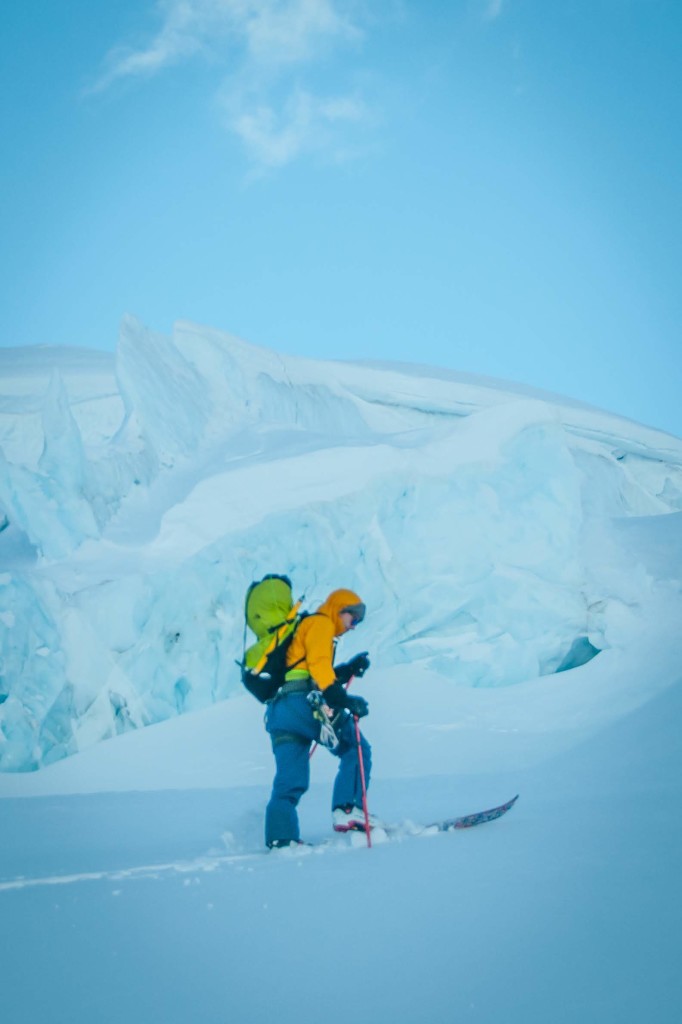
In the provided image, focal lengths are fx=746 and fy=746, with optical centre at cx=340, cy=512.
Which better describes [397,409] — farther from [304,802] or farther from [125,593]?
[304,802]

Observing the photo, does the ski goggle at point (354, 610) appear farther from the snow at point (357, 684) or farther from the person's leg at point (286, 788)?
the snow at point (357, 684)

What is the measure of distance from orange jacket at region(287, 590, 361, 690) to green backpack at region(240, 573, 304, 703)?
0.15 feet

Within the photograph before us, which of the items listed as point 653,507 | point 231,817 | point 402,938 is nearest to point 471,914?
point 402,938

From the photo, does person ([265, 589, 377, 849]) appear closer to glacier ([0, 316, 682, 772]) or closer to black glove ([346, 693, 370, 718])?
black glove ([346, 693, 370, 718])

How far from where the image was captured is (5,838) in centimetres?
349

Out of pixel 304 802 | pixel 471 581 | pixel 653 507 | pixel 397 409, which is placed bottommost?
pixel 304 802

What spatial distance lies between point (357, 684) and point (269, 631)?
323cm

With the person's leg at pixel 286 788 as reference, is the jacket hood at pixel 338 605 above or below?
above

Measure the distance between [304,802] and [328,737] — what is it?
118 cm

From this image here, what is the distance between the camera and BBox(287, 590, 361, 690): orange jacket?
3197mm

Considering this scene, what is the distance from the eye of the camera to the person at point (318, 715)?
3.18 meters

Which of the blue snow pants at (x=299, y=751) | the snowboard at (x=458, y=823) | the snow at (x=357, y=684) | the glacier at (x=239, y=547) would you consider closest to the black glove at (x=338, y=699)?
the blue snow pants at (x=299, y=751)

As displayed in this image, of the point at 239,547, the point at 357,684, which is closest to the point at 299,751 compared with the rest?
the point at 357,684

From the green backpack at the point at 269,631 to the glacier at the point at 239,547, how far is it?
3.33 meters
